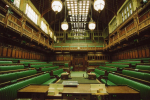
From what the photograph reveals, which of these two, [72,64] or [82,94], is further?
[72,64]

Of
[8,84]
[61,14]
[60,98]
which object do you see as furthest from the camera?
[61,14]

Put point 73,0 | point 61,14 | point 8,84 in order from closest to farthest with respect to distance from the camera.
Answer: point 8,84 → point 73,0 → point 61,14

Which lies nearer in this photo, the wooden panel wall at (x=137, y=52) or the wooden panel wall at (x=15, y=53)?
the wooden panel wall at (x=15, y=53)

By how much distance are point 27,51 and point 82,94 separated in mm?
9724

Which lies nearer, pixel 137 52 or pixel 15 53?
pixel 15 53

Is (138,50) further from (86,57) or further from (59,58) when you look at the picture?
(59,58)

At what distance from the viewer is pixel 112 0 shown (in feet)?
36.6

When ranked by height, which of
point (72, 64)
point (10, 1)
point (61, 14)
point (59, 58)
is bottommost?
point (72, 64)

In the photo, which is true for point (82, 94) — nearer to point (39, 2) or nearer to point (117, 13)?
point (39, 2)

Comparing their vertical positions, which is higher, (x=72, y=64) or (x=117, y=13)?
(x=117, y=13)

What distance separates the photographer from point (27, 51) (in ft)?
30.6

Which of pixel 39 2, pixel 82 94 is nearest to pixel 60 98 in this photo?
pixel 82 94

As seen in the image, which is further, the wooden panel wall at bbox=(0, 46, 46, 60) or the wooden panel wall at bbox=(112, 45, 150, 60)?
the wooden panel wall at bbox=(112, 45, 150, 60)

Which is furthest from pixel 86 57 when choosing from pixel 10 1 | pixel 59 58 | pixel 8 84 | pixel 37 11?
pixel 8 84
